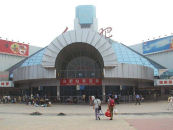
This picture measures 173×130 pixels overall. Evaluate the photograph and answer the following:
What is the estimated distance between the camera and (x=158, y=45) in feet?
196

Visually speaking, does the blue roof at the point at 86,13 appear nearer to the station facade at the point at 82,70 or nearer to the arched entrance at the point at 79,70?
the station facade at the point at 82,70

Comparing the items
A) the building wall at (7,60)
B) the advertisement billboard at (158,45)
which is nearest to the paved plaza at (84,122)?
the advertisement billboard at (158,45)

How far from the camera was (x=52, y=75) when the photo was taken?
3356cm

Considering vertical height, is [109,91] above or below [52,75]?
below

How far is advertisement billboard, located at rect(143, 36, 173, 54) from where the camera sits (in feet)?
187

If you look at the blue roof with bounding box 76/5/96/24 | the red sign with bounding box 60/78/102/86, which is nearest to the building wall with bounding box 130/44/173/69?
the blue roof with bounding box 76/5/96/24

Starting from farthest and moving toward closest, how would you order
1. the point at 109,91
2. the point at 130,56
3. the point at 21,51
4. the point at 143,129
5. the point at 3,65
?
1. the point at 21,51
2. the point at 3,65
3. the point at 130,56
4. the point at 109,91
5. the point at 143,129

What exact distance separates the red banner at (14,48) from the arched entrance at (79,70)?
84.4 ft

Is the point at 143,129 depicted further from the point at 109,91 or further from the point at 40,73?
the point at 109,91

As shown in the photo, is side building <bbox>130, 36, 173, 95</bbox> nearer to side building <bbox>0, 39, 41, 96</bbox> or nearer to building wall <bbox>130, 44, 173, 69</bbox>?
building wall <bbox>130, 44, 173, 69</bbox>

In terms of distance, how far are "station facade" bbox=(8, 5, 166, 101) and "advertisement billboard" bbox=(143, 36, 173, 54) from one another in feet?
51.3

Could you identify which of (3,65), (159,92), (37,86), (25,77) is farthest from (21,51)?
(159,92)

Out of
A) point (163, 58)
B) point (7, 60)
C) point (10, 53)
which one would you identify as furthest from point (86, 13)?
point (7, 60)

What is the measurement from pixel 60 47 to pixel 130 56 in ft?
55.3
